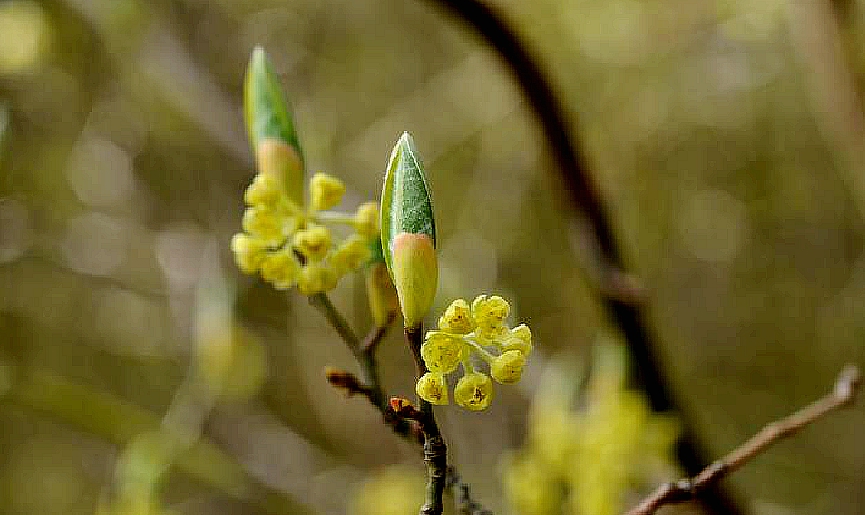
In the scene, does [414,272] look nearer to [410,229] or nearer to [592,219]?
[410,229]

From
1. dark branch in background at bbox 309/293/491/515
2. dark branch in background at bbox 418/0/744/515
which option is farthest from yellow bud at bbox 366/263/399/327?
dark branch in background at bbox 418/0/744/515

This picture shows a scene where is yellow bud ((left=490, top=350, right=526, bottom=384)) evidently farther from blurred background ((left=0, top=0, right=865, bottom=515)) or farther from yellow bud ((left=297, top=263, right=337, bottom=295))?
blurred background ((left=0, top=0, right=865, bottom=515))

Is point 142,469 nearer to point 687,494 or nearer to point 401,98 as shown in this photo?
point 687,494

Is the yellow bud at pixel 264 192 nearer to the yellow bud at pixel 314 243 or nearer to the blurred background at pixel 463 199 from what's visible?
the yellow bud at pixel 314 243

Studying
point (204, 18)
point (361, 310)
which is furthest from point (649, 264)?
point (204, 18)

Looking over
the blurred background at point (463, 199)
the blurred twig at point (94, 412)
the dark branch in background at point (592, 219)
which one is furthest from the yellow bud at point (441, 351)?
the blurred background at point (463, 199)
